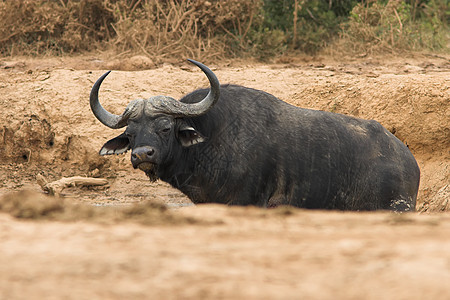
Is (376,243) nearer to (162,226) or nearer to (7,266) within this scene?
(162,226)

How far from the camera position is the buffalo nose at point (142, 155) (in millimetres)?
6309

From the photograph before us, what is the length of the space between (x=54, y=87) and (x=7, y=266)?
8005 millimetres

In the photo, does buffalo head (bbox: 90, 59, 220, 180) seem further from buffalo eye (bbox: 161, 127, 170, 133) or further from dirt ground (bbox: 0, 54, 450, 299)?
dirt ground (bbox: 0, 54, 450, 299)

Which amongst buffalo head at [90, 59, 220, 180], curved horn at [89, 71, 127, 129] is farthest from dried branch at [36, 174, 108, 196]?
buffalo head at [90, 59, 220, 180]

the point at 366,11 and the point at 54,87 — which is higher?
the point at 366,11

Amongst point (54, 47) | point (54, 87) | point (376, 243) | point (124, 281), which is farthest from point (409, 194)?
point (54, 47)

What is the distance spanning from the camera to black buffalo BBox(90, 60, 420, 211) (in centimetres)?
664

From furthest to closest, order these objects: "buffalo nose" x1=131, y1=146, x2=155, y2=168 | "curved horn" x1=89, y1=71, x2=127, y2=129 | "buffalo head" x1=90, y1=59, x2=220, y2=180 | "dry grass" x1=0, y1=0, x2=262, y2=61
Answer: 1. "dry grass" x1=0, y1=0, x2=262, y2=61
2. "curved horn" x1=89, y1=71, x2=127, y2=129
3. "buffalo head" x1=90, y1=59, x2=220, y2=180
4. "buffalo nose" x1=131, y1=146, x2=155, y2=168

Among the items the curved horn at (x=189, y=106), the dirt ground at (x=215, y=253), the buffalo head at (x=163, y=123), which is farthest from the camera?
the curved horn at (x=189, y=106)

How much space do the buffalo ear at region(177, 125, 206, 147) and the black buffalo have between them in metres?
0.01

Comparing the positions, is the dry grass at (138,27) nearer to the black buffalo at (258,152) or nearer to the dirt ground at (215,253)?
the black buffalo at (258,152)

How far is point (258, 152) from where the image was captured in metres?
6.70

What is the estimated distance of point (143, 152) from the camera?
630 cm

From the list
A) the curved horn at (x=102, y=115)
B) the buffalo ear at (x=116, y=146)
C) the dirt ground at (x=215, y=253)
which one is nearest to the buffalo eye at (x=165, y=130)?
the buffalo ear at (x=116, y=146)
